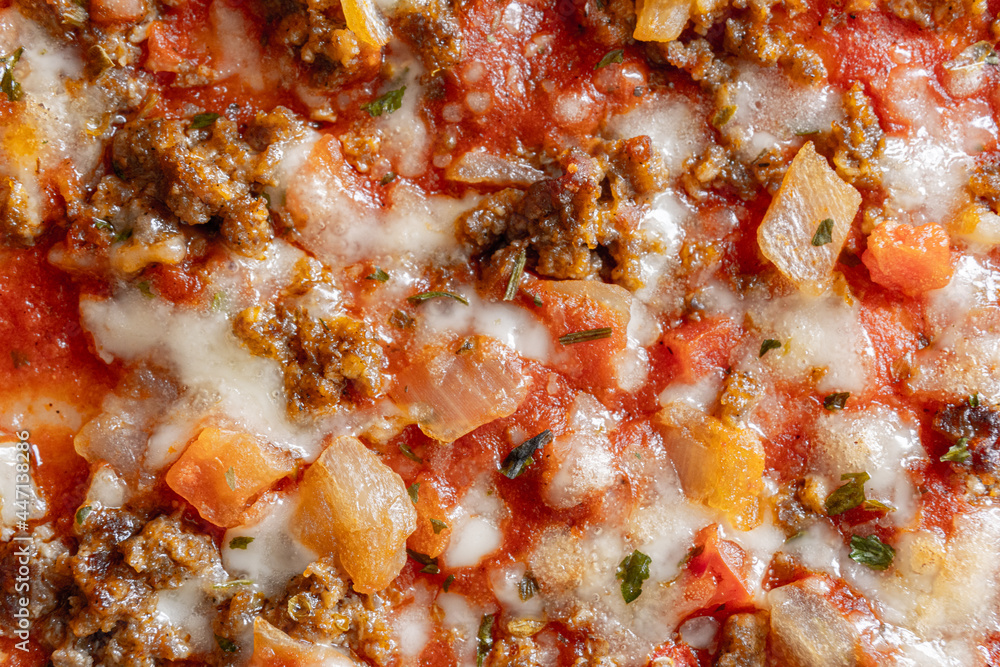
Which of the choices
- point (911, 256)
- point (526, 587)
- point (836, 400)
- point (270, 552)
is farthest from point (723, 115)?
point (270, 552)

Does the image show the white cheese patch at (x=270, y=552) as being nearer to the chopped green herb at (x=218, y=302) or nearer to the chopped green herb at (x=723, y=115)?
the chopped green herb at (x=218, y=302)

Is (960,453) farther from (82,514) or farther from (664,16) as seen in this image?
(82,514)

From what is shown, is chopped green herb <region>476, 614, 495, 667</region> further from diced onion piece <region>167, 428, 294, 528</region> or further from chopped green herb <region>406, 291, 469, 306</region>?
chopped green herb <region>406, 291, 469, 306</region>

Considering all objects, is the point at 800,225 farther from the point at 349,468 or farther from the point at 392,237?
the point at 349,468

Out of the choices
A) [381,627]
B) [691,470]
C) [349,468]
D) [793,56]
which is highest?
[793,56]

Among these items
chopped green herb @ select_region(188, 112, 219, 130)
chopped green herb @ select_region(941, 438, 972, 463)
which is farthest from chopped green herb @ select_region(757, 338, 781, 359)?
chopped green herb @ select_region(188, 112, 219, 130)

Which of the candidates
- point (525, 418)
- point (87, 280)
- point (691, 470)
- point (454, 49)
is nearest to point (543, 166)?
point (454, 49)
